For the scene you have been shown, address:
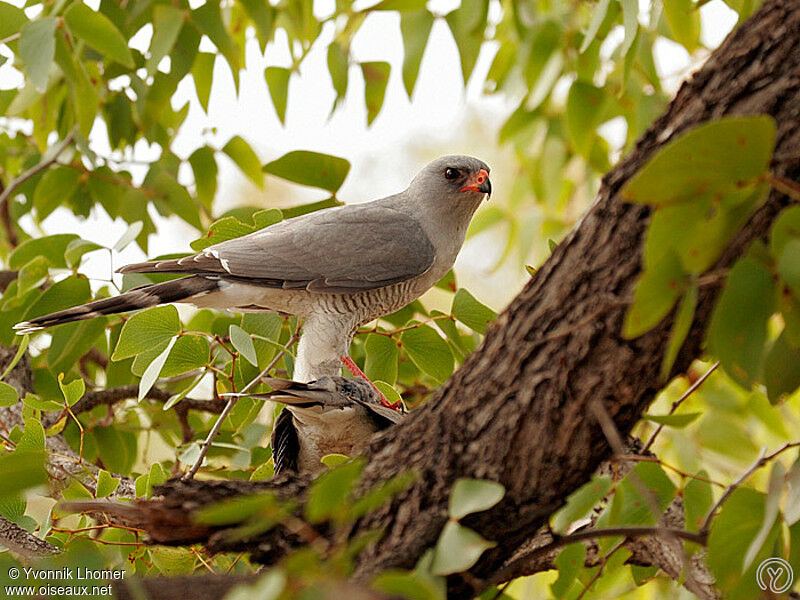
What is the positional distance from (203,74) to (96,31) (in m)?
0.72

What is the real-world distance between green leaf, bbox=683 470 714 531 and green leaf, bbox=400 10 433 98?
76.8 inches

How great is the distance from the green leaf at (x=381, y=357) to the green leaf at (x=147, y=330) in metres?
0.56

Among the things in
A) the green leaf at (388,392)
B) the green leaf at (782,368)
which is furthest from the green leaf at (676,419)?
the green leaf at (388,392)

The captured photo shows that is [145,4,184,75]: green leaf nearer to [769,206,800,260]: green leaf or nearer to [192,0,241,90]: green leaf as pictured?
[192,0,241,90]: green leaf

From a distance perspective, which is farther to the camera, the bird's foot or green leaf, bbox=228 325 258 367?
the bird's foot

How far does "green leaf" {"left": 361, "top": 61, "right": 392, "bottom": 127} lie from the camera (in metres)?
3.05

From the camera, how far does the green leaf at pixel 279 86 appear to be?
9.98 feet

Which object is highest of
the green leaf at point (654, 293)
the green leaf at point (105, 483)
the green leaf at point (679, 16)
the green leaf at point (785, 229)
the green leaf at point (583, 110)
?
the green leaf at point (583, 110)

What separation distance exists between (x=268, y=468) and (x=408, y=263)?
761 mm

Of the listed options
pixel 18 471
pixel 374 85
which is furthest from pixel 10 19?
pixel 18 471

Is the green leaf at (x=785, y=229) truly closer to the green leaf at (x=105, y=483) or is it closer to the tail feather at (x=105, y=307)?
the green leaf at (x=105, y=483)

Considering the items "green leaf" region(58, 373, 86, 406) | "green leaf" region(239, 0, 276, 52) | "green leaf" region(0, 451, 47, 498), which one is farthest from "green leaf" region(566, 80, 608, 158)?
→ "green leaf" region(0, 451, 47, 498)

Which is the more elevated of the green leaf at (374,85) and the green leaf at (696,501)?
the green leaf at (374,85)

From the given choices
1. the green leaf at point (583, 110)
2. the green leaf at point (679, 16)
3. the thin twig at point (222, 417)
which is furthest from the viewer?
the green leaf at point (583, 110)
